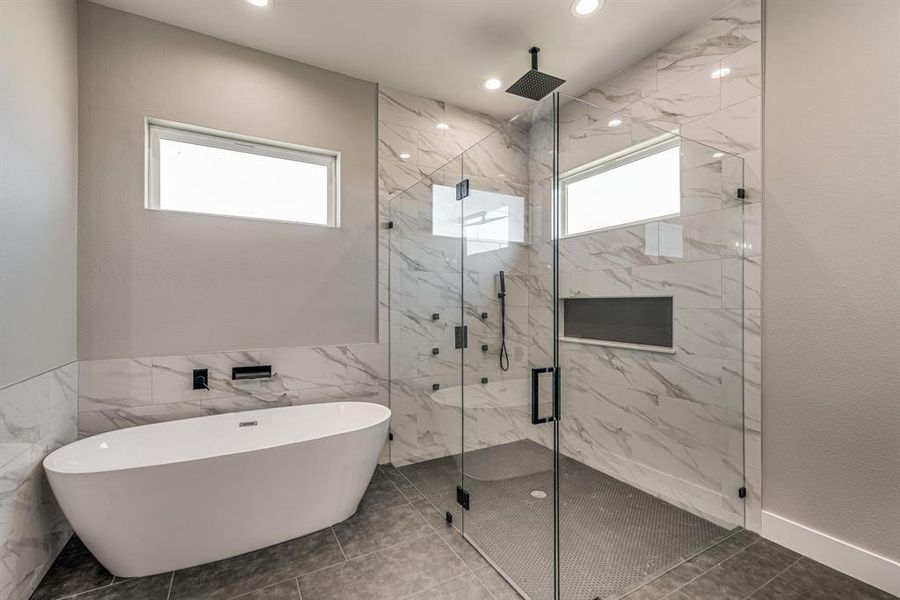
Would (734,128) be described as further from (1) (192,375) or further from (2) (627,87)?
(1) (192,375)

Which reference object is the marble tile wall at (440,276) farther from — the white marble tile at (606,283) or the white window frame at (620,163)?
→ the white marble tile at (606,283)

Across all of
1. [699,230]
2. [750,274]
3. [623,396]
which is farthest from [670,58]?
[623,396]

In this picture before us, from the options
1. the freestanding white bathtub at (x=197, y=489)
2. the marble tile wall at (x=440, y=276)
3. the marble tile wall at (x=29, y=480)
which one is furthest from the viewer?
the marble tile wall at (x=440, y=276)

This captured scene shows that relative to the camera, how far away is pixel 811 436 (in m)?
1.86

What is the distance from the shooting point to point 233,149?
2598 millimetres

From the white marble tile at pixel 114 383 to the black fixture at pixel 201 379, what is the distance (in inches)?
9.0

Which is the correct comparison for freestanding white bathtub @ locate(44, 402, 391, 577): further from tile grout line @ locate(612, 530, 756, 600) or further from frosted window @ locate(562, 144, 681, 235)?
frosted window @ locate(562, 144, 681, 235)

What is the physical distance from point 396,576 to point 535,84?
298cm

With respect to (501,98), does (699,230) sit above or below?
below

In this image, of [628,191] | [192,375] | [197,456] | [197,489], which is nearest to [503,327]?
[628,191]

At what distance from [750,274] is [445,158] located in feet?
7.45

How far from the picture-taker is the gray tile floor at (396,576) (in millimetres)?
1630

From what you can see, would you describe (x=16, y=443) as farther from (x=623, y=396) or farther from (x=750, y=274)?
(x=750, y=274)

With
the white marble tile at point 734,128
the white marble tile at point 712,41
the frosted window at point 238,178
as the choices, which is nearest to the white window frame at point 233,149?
the frosted window at point 238,178
